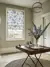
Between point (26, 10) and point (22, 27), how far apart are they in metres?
1.12

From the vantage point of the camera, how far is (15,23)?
19.7 ft

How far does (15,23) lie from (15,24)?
2.4 inches

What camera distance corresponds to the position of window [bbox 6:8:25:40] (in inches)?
229

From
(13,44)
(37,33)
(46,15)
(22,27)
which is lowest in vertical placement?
(13,44)

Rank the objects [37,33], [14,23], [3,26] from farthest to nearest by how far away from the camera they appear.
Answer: [14,23], [3,26], [37,33]

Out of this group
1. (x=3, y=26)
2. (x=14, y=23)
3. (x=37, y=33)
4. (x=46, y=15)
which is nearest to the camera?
(x=37, y=33)

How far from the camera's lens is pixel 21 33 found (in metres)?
6.22

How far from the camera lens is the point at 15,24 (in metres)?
6.02

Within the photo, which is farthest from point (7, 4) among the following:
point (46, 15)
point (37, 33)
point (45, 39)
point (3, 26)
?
point (37, 33)

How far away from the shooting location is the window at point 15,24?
5810 mm

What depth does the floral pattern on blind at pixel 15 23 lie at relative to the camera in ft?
19.2

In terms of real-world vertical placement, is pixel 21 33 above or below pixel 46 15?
below

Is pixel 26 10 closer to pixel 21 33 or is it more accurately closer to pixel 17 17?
pixel 17 17

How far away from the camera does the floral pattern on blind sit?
19.2 feet
